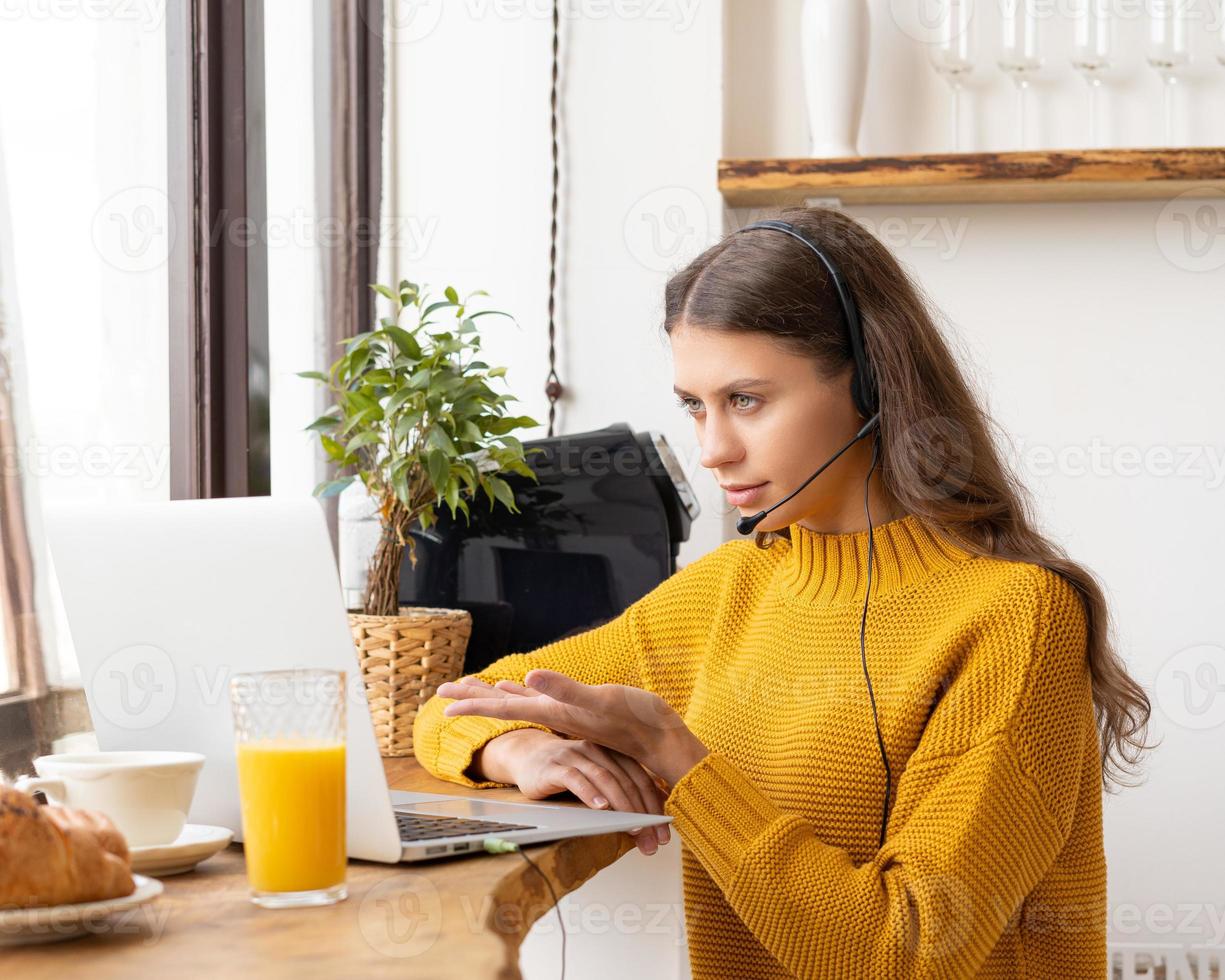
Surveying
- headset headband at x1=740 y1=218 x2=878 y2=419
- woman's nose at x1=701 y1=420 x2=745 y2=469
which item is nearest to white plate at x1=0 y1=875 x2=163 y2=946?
woman's nose at x1=701 y1=420 x2=745 y2=469

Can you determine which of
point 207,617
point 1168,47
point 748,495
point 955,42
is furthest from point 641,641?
point 1168,47

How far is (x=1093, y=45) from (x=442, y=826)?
1.77 metres

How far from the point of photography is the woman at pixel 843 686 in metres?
1.00

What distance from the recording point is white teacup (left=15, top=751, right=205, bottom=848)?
79 cm

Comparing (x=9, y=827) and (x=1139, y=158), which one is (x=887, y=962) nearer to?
(x=9, y=827)

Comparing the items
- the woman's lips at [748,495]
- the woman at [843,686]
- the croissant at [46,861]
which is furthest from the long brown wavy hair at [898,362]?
the croissant at [46,861]

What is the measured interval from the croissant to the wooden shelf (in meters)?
1.57

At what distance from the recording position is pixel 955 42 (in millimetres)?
2186

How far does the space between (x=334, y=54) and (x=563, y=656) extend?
1.13m

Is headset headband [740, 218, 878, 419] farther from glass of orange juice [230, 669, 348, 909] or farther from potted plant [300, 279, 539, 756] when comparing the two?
glass of orange juice [230, 669, 348, 909]

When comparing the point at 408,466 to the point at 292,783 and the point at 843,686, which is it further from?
the point at 292,783

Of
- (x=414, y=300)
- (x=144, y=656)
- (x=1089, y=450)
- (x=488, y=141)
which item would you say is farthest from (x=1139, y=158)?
(x=144, y=656)

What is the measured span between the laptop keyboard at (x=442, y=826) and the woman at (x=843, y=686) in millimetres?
94

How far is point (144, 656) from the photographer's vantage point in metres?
0.85
